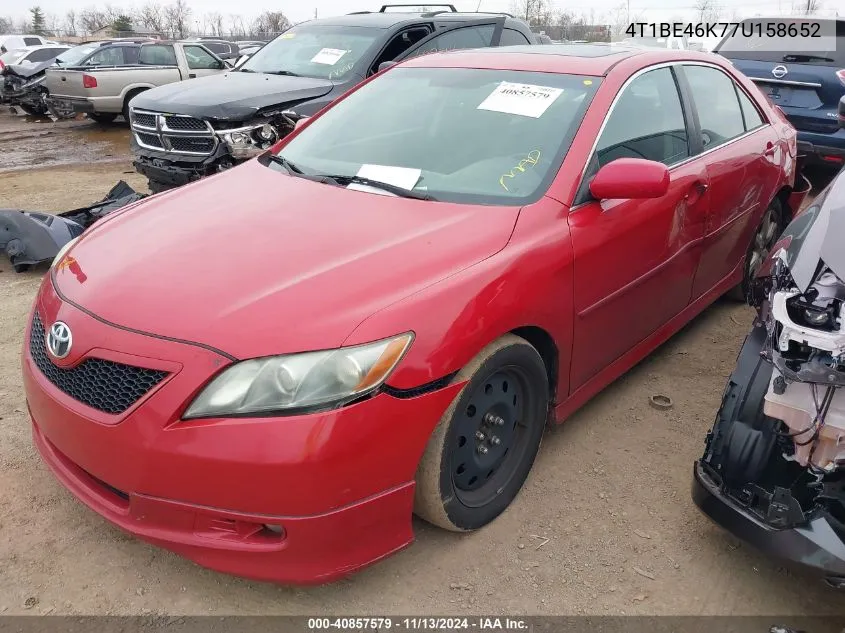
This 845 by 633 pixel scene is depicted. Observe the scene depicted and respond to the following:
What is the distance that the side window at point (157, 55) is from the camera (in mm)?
12875

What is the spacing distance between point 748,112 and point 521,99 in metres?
1.89

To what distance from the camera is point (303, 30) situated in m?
7.48

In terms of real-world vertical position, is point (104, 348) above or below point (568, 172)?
below

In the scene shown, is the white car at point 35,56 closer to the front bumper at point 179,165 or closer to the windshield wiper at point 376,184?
the front bumper at point 179,165

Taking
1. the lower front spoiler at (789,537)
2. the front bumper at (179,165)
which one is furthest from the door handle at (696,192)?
the front bumper at (179,165)

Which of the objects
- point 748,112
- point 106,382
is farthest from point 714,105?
point 106,382

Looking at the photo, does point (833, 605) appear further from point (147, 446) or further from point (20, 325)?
point (20, 325)

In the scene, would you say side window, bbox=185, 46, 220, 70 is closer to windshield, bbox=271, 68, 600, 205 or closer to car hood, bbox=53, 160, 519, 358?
windshield, bbox=271, 68, 600, 205

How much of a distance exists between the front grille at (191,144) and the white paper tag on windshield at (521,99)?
12.3 ft

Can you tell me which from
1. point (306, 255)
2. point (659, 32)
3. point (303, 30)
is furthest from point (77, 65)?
point (306, 255)

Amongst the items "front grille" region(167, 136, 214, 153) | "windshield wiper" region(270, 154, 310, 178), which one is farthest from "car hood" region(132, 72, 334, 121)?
"windshield wiper" region(270, 154, 310, 178)

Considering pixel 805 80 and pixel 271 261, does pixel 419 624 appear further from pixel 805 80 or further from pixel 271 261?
pixel 805 80

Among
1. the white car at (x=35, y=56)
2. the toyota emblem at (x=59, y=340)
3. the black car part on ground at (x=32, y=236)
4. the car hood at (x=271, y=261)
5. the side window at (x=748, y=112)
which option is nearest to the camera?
the car hood at (x=271, y=261)

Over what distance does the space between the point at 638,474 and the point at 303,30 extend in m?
6.32
